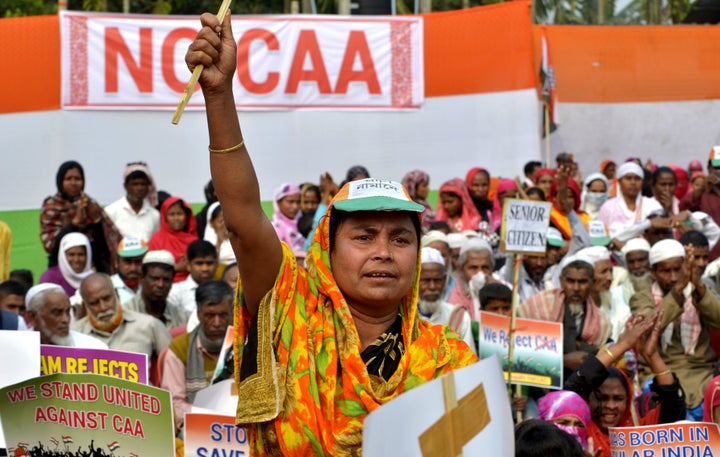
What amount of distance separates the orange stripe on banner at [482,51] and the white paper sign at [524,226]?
5323mm

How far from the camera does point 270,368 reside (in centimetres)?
302

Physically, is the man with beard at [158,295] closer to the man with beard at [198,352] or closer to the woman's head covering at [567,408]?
the man with beard at [198,352]

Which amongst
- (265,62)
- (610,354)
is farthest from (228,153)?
(265,62)

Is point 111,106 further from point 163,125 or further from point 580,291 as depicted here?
point 580,291

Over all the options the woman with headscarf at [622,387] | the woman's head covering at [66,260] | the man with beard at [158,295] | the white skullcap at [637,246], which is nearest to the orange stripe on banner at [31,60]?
the woman's head covering at [66,260]

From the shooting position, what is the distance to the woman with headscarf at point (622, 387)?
6316 mm

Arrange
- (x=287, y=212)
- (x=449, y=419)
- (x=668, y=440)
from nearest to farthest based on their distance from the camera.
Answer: (x=449, y=419) → (x=668, y=440) → (x=287, y=212)

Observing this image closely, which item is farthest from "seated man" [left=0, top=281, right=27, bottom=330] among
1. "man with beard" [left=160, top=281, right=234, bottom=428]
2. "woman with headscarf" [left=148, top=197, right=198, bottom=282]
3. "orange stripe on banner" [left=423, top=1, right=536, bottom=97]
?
"orange stripe on banner" [left=423, top=1, right=536, bottom=97]

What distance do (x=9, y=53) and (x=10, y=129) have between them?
2.43ft

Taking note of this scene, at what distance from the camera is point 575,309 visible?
816 centimetres

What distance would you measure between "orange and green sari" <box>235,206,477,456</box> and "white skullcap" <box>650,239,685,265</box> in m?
5.62

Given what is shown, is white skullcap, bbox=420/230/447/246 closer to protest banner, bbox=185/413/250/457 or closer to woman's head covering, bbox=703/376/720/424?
woman's head covering, bbox=703/376/720/424

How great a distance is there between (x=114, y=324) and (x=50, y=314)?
879mm

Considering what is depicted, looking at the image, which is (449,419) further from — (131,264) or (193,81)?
(131,264)
